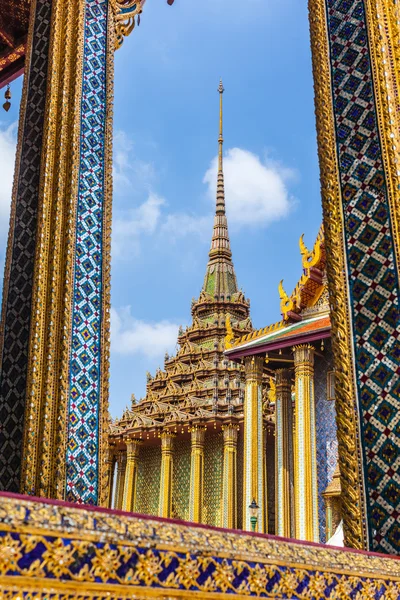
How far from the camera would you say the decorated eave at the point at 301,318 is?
12641mm

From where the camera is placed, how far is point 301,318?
13703mm

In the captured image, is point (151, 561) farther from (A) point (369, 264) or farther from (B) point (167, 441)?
(B) point (167, 441)

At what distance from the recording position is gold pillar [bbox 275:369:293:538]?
516 inches

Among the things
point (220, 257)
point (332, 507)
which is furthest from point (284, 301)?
point (220, 257)

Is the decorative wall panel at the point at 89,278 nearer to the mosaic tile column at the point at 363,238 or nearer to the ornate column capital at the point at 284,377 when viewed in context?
the mosaic tile column at the point at 363,238

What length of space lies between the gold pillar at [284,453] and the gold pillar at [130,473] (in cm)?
877

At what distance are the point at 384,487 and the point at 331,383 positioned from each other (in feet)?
33.6

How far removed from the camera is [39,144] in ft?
16.3

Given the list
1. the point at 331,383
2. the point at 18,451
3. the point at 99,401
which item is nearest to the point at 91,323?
the point at 99,401

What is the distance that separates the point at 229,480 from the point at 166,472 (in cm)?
244

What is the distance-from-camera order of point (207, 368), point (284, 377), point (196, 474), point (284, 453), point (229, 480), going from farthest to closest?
point (207, 368) < point (196, 474) < point (229, 480) < point (284, 377) < point (284, 453)

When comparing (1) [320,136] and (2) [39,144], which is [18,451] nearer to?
(2) [39,144]

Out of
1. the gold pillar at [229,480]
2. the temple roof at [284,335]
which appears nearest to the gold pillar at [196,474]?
the gold pillar at [229,480]

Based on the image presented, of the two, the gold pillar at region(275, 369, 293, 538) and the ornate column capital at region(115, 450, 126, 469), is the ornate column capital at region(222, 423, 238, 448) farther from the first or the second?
the gold pillar at region(275, 369, 293, 538)
